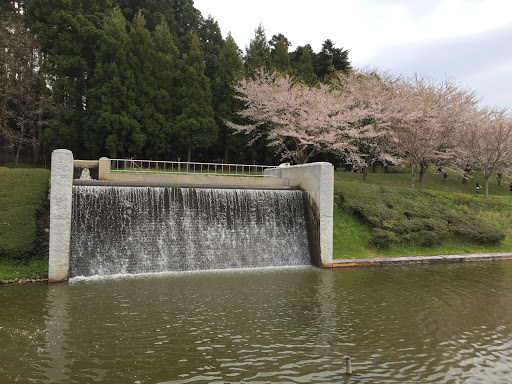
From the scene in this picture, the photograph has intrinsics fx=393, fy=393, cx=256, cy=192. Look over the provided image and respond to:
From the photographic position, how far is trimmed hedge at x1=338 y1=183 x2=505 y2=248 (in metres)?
17.7

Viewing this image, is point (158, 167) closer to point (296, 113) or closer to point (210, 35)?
point (296, 113)

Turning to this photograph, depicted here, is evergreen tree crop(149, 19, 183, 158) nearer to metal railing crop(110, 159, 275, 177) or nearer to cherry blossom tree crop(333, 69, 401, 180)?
metal railing crop(110, 159, 275, 177)

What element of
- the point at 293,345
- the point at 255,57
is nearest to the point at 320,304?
the point at 293,345

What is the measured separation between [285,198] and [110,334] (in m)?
9.90

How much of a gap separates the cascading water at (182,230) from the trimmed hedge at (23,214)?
130 cm

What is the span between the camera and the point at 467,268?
48.9 feet

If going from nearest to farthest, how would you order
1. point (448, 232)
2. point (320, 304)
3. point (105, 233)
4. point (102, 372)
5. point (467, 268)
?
point (102, 372) < point (320, 304) < point (105, 233) < point (467, 268) < point (448, 232)

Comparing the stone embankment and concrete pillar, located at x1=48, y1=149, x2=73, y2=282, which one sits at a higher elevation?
concrete pillar, located at x1=48, y1=149, x2=73, y2=282

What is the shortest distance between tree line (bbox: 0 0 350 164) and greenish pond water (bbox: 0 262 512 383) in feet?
54.9

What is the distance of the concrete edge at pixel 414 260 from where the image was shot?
592 inches

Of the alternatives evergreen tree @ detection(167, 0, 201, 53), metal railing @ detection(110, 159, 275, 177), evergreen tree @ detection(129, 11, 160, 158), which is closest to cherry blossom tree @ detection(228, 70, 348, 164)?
metal railing @ detection(110, 159, 275, 177)

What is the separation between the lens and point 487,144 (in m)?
28.3

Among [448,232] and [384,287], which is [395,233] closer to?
[448,232]

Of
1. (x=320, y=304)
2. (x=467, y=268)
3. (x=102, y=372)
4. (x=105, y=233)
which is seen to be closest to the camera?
(x=102, y=372)
